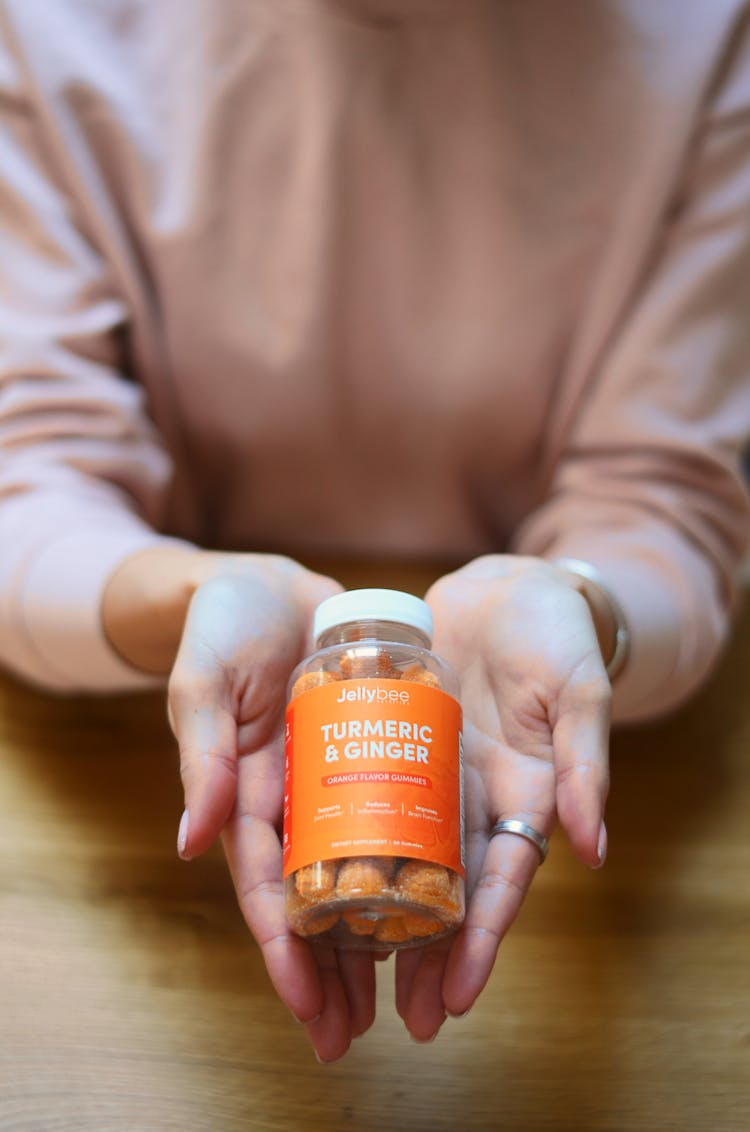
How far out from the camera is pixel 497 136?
1.02m

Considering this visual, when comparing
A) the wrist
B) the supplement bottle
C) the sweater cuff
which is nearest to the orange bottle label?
the supplement bottle

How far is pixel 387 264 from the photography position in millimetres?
1052

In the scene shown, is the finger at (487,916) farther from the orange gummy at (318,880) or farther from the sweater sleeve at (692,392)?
the sweater sleeve at (692,392)

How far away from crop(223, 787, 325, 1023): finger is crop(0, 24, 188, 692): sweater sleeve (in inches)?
11.2

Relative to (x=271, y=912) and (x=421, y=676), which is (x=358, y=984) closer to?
(x=271, y=912)

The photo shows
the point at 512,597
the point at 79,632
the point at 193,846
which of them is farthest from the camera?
the point at 79,632

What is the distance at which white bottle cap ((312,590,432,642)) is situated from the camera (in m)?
0.68

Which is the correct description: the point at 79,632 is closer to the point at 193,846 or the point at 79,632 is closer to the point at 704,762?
the point at 193,846

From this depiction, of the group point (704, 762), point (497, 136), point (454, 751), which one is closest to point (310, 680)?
point (454, 751)

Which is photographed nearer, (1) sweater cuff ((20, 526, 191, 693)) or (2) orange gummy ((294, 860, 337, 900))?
(2) orange gummy ((294, 860, 337, 900))

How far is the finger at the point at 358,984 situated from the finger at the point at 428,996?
24mm

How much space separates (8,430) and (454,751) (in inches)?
22.1

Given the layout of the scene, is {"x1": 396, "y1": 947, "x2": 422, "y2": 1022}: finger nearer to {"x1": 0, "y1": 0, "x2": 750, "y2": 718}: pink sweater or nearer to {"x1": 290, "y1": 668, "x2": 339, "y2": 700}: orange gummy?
{"x1": 290, "y1": 668, "x2": 339, "y2": 700}: orange gummy

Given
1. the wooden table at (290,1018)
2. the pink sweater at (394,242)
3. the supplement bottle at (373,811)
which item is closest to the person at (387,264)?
the pink sweater at (394,242)
